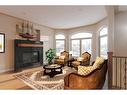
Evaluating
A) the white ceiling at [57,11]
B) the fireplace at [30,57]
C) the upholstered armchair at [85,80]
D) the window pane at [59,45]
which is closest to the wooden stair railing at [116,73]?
the upholstered armchair at [85,80]

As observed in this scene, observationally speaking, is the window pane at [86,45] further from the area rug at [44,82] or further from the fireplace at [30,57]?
the area rug at [44,82]

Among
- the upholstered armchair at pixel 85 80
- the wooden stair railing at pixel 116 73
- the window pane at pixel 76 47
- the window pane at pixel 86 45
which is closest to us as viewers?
the upholstered armchair at pixel 85 80

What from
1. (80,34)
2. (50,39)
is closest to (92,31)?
(80,34)

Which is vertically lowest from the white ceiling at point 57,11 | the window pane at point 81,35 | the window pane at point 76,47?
the window pane at point 76,47

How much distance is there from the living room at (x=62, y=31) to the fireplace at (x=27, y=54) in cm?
6

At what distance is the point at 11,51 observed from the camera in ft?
23.0

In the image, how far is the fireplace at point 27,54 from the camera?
23.1 feet

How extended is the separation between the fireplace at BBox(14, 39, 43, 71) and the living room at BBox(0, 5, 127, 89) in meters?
0.06

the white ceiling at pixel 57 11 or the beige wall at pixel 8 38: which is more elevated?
the white ceiling at pixel 57 11

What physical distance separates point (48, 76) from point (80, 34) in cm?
528

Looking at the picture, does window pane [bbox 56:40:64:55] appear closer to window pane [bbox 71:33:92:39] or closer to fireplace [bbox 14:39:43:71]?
window pane [bbox 71:33:92:39]

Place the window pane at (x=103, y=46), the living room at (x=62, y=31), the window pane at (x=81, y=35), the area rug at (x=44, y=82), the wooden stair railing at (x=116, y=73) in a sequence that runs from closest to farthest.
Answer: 1. the wooden stair railing at (x=116, y=73)
2. the area rug at (x=44, y=82)
3. the living room at (x=62, y=31)
4. the window pane at (x=103, y=46)
5. the window pane at (x=81, y=35)

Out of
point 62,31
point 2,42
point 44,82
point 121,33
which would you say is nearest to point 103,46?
point 121,33
